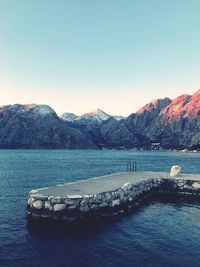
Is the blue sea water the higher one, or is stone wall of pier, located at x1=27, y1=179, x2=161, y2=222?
stone wall of pier, located at x1=27, y1=179, x2=161, y2=222

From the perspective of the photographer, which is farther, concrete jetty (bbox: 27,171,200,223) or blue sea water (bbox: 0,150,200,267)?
concrete jetty (bbox: 27,171,200,223)

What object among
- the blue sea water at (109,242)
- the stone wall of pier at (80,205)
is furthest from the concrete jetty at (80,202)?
the blue sea water at (109,242)

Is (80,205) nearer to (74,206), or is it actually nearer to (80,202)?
(80,202)

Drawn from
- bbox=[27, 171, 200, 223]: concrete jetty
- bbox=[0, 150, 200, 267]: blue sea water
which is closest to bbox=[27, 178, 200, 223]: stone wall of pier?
bbox=[27, 171, 200, 223]: concrete jetty

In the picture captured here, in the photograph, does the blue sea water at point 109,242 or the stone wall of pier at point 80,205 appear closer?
the blue sea water at point 109,242

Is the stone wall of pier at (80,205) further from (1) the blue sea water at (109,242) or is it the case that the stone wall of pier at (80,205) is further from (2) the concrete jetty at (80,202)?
→ (1) the blue sea water at (109,242)

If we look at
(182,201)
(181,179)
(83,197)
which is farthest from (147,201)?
(83,197)

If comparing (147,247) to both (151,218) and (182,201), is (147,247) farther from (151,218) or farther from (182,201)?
(182,201)

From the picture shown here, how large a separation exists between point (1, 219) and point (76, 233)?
7.33 m

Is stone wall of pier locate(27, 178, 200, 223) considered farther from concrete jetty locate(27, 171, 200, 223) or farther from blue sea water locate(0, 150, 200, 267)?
blue sea water locate(0, 150, 200, 267)

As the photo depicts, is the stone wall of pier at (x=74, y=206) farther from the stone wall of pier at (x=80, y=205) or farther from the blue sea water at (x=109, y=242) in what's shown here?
the blue sea water at (x=109, y=242)

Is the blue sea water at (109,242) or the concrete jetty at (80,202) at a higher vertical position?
the concrete jetty at (80,202)

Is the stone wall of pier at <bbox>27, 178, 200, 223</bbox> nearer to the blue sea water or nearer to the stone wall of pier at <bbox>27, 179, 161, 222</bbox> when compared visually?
the stone wall of pier at <bbox>27, 179, 161, 222</bbox>

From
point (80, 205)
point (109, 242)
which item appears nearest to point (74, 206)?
point (80, 205)
